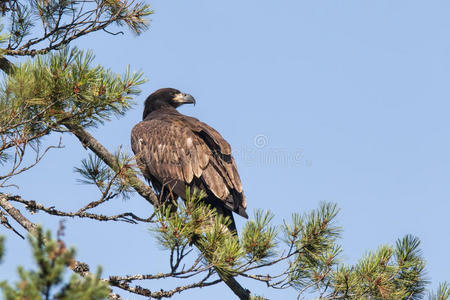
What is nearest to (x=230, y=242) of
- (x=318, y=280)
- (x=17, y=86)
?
(x=318, y=280)

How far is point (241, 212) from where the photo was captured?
5336 millimetres

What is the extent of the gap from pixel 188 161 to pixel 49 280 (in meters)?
3.85

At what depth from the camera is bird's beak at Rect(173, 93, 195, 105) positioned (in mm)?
7910

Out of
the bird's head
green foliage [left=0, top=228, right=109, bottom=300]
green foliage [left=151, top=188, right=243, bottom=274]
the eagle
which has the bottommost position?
green foliage [left=0, top=228, right=109, bottom=300]

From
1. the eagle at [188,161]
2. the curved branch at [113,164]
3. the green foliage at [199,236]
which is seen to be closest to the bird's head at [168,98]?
the eagle at [188,161]

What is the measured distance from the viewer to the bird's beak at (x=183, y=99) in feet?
26.0

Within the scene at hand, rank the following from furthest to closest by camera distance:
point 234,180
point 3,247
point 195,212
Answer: point 234,180 → point 195,212 → point 3,247

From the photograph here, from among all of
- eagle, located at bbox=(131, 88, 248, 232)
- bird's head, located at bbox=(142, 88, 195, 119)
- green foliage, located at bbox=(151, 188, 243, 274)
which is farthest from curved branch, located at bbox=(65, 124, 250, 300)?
bird's head, located at bbox=(142, 88, 195, 119)

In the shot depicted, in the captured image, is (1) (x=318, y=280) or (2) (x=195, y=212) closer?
(2) (x=195, y=212)

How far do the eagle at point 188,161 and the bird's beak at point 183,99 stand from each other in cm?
107

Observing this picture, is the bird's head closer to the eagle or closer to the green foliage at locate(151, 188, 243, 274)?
the eagle

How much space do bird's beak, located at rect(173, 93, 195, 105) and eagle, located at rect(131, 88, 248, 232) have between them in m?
1.07

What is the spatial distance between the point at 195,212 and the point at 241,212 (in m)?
1.33

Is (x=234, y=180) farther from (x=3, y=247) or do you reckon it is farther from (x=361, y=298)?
(x=3, y=247)
